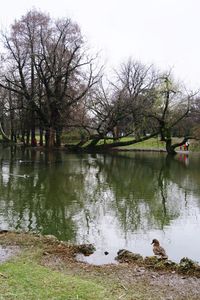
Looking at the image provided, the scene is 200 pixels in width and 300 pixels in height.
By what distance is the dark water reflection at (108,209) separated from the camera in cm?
815

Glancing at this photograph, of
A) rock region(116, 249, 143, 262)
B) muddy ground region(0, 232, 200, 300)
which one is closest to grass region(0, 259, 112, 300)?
muddy ground region(0, 232, 200, 300)

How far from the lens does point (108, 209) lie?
36.8 feet

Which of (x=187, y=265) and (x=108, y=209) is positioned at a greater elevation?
(x=187, y=265)

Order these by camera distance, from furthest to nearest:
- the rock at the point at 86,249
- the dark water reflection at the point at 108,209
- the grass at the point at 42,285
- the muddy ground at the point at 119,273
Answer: the dark water reflection at the point at 108,209 → the rock at the point at 86,249 → the muddy ground at the point at 119,273 → the grass at the point at 42,285

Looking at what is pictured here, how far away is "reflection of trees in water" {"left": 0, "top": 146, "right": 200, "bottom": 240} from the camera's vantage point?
9492mm

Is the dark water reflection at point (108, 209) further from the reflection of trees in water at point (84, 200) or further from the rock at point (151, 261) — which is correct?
the rock at point (151, 261)

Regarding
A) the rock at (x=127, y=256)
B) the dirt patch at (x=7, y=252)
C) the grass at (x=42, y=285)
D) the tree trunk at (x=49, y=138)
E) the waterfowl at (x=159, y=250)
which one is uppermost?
the tree trunk at (x=49, y=138)

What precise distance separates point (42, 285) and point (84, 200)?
304 inches

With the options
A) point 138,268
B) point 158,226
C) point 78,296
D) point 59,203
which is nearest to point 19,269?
point 78,296

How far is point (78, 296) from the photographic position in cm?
454

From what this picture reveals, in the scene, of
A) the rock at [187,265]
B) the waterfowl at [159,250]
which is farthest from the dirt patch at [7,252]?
the rock at [187,265]

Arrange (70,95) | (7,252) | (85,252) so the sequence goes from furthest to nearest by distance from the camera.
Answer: (70,95), (85,252), (7,252)

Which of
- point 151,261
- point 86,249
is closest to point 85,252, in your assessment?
point 86,249

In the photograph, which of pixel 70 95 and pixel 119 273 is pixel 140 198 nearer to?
pixel 119 273
